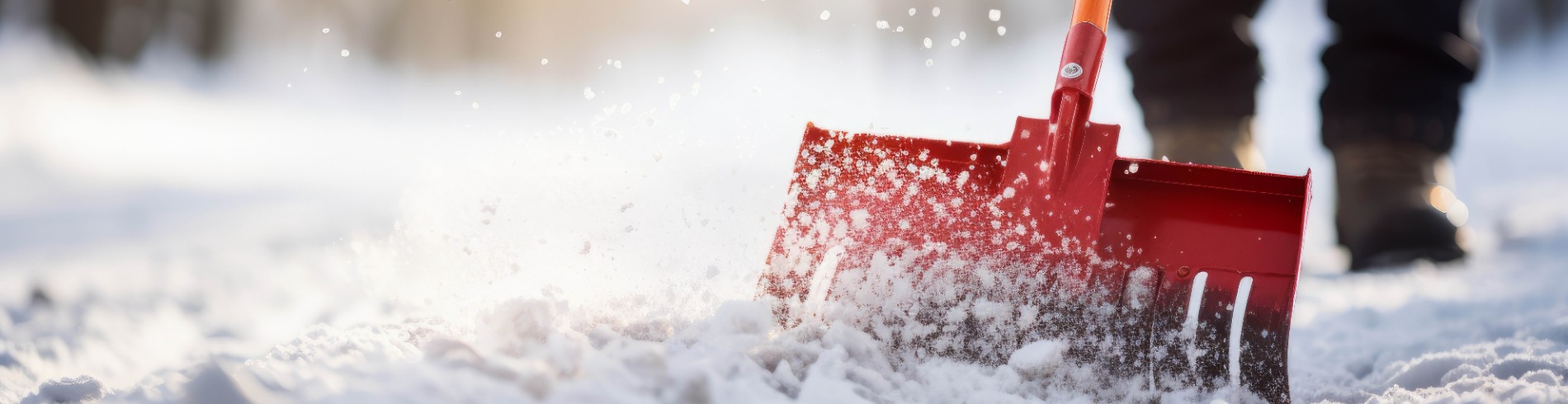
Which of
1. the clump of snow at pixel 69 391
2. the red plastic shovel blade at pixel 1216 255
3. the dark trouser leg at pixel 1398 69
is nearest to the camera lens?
the clump of snow at pixel 69 391

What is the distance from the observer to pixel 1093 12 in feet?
4.38

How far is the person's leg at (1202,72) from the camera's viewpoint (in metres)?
2.07

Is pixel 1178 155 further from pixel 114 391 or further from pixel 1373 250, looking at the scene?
pixel 114 391

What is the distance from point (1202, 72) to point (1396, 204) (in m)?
0.49

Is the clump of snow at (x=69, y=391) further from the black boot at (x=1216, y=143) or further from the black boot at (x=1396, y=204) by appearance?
the black boot at (x=1396, y=204)

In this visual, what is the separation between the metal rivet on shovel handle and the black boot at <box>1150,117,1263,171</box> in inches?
34.3

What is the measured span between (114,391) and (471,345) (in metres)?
0.40

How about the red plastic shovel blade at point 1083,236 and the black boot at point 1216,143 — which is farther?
the black boot at point 1216,143

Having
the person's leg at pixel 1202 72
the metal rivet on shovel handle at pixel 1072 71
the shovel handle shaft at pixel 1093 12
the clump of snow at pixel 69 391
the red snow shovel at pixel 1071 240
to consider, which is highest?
the person's leg at pixel 1202 72

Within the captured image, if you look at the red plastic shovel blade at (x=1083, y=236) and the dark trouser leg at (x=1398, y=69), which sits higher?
the dark trouser leg at (x=1398, y=69)

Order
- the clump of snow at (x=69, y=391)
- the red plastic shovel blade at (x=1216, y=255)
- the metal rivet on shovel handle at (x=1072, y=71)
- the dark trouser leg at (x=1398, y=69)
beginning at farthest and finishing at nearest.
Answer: the dark trouser leg at (x=1398, y=69), the metal rivet on shovel handle at (x=1072, y=71), the red plastic shovel blade at (x=1216, y=255), the clump of snow at (x=69, y=391)

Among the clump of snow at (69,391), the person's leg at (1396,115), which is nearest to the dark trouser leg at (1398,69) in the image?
the person's leg at (1396,115)

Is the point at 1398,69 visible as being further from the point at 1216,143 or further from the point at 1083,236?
the point at 1083,236

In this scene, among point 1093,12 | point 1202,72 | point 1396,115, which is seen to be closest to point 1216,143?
point 1202,72
